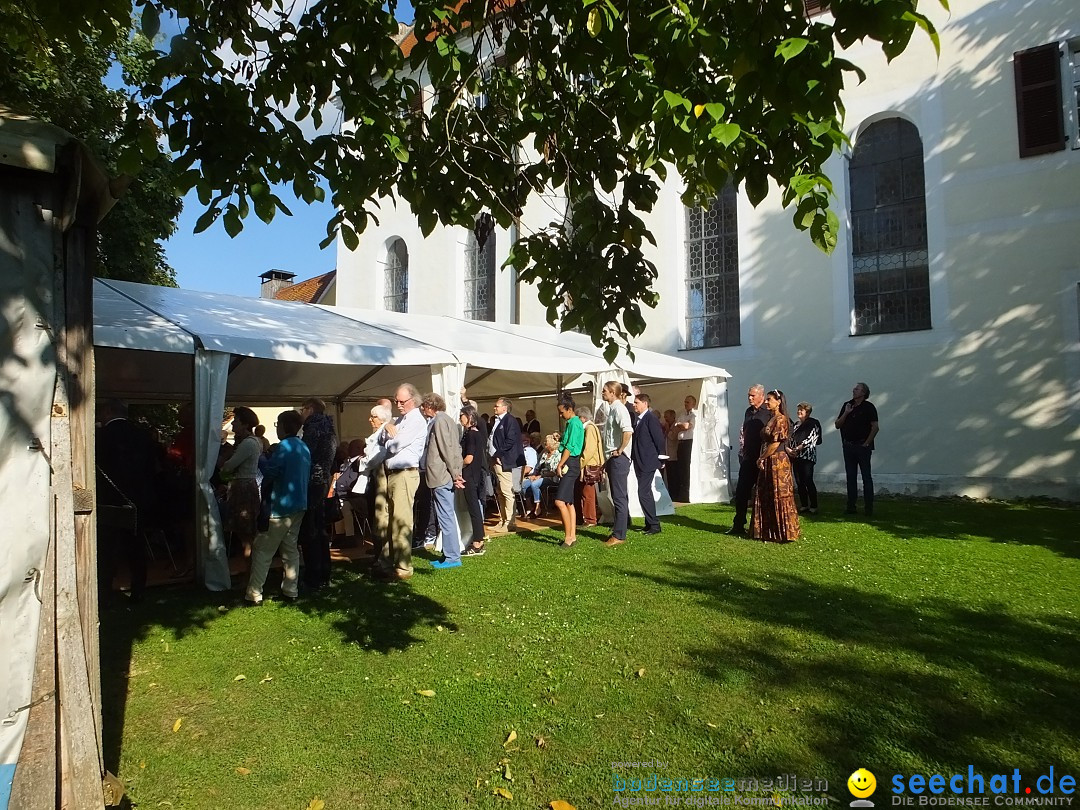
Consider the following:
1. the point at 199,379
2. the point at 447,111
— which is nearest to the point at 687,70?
the point at 447,111

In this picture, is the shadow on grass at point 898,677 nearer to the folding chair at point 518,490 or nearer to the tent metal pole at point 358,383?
the folding chair at point 518,490

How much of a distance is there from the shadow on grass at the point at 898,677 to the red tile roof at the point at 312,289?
22.9 m

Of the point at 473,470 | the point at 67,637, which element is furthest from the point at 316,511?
the point at 67,637

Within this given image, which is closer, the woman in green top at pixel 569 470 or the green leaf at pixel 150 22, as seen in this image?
the green leaf at pixel 150 22

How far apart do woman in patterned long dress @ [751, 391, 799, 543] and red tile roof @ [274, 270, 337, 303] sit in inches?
803

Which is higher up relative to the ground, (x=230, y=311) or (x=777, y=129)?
(x=230, y=311)

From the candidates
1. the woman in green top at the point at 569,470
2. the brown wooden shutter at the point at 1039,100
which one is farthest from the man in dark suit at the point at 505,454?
the brown wooden shutter at the point at 1039,100

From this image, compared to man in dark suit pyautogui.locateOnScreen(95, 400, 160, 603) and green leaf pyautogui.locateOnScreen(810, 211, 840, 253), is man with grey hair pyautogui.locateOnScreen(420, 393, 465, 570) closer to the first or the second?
man in dark suit pyautogui.locateOnScreen(95, 400, 160, 603)

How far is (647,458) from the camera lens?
855cm

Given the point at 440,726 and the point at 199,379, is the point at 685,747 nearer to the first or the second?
the point at 440,726

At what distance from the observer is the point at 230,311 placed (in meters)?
8.51

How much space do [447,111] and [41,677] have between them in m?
3.21

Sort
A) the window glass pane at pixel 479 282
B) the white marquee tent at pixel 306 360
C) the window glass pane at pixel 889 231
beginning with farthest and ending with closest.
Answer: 1. the window glass pane at pixel 479 282
2. the window glass pane at pixel 889 231
3. the white marquee tent at pixel 306 360

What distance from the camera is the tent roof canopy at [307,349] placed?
22.9ft
